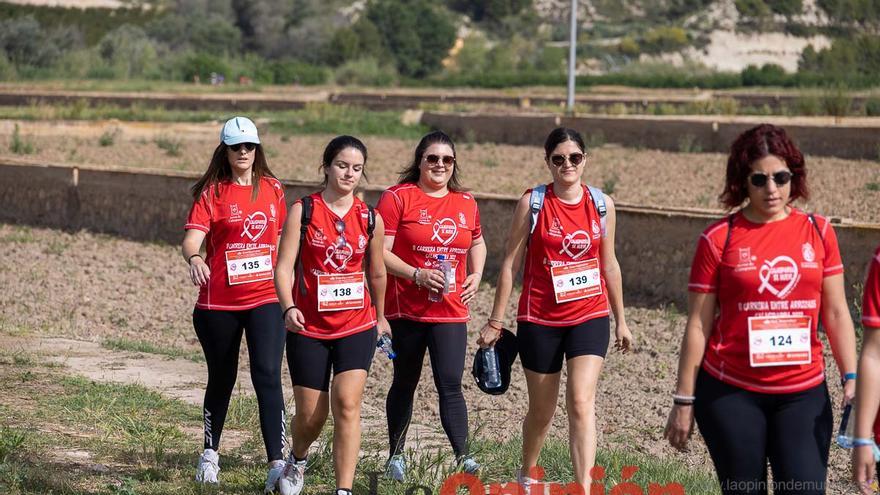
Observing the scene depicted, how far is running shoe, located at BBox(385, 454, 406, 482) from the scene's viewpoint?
705 centimetres

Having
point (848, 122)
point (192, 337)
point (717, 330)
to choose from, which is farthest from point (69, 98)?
point (717, 330)

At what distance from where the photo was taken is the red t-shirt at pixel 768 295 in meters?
4.96

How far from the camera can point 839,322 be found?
199 inches

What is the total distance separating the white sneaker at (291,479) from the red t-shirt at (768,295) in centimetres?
242

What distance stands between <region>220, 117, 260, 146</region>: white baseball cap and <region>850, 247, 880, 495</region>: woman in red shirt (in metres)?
3.41

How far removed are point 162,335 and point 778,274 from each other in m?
8.36

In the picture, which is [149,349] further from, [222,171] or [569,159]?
[569,159]

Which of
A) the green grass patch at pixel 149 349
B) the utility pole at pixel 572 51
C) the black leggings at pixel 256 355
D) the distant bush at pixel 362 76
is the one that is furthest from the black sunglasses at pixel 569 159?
the distant bush at pixel 362 76

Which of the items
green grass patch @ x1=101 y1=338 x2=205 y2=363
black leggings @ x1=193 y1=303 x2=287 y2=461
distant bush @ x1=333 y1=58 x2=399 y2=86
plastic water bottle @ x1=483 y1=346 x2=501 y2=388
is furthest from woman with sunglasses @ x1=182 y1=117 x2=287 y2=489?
distant bush @ x1=333 y1=58 x2=399 y2=86

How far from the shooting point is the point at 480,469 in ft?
23.8

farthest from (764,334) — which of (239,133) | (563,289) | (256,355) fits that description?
(239,133)

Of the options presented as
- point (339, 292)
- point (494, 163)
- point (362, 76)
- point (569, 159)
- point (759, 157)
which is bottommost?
point (339, 292)

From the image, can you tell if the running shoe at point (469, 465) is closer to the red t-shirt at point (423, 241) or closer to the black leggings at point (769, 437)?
the red t-shirt at point (423, 241)

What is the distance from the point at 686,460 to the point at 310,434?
9.79 feet
